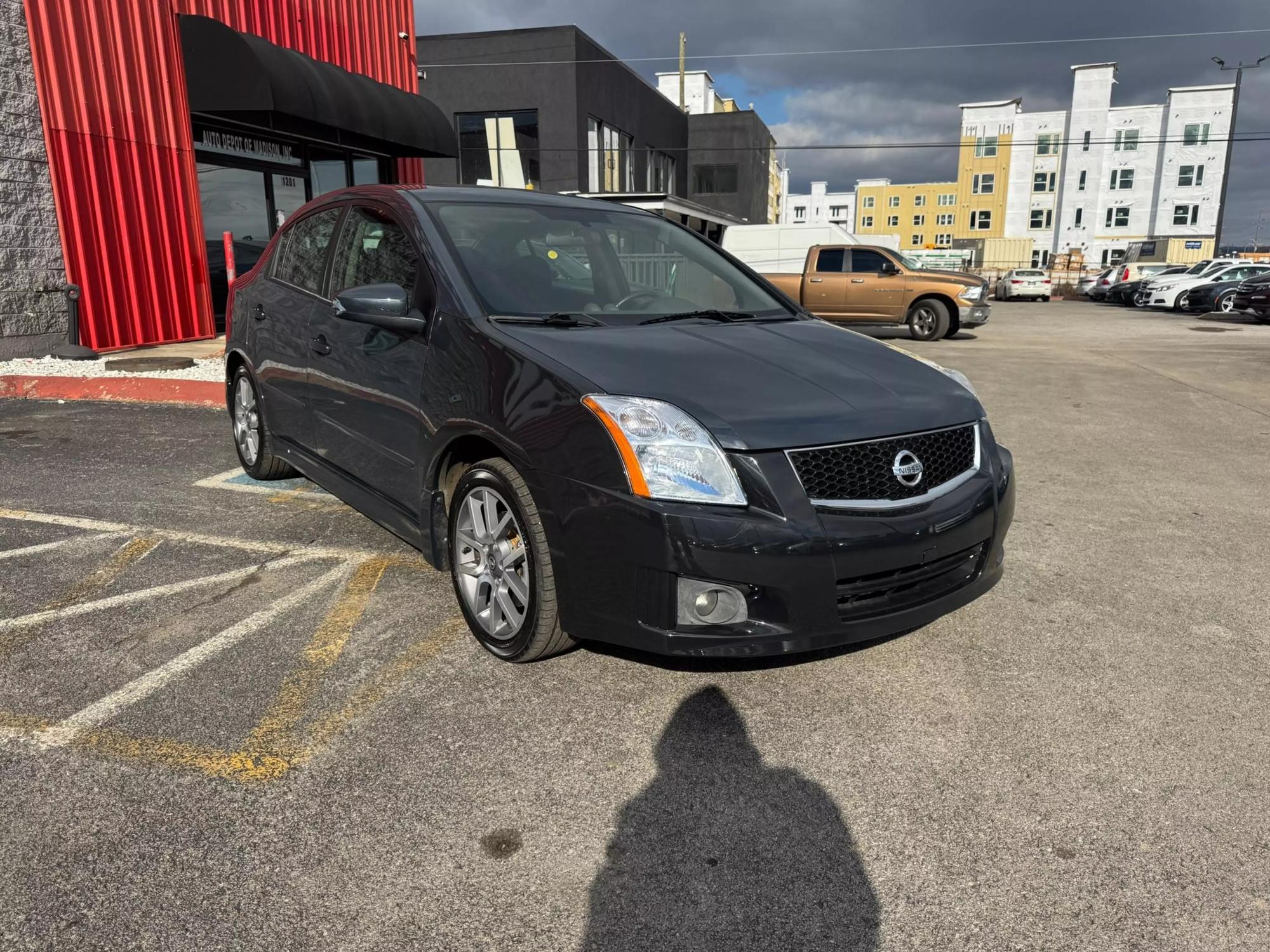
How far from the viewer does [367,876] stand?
2160mm

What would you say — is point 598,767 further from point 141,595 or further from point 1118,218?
point 1118,218

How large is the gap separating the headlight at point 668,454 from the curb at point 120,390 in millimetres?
6426

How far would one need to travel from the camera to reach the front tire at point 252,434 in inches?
205

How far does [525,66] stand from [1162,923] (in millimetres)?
27116

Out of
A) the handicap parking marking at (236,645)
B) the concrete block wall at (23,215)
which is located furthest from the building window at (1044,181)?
the handicap parking marking at (236,645)

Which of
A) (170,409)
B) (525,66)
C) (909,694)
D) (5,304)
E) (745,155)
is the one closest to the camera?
(909,694)

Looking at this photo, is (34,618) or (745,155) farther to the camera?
(745,155)

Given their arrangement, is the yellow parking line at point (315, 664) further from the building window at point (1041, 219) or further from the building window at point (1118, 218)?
the building window at point (1041, 219)

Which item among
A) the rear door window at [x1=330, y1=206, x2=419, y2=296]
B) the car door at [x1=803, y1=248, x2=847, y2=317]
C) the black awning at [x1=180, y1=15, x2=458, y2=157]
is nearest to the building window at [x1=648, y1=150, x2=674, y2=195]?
the car door at [x1=803, y1=248, x2=847, y2=317]

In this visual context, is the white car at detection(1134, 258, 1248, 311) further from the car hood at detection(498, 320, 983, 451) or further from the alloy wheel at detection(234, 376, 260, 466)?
the alloy wheel at detection(234, 376, 260, 466)

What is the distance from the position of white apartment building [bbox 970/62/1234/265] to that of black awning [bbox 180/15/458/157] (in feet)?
215

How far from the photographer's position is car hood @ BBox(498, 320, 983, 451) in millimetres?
2760

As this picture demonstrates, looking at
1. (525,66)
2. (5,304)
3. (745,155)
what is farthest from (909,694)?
(745,155)

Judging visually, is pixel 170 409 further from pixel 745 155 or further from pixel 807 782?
pixel 745 155
